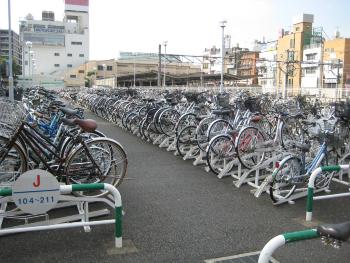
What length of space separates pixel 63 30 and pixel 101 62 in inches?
661

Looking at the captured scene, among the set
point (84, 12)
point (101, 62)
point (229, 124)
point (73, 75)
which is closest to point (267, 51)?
point (101, 62)

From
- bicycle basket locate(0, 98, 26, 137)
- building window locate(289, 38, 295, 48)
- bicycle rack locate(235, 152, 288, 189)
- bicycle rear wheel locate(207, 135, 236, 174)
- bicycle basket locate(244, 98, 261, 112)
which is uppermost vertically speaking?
building window locate(289, 38, 295, 48)

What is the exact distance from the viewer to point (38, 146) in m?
4.46

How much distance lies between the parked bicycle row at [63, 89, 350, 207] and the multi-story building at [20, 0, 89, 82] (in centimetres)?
7728

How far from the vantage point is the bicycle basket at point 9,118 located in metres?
4.71

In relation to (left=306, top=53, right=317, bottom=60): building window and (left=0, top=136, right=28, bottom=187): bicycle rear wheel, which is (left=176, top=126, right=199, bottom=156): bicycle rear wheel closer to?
(left=0, top=136, right=28, bottom=187): bicycle rear wheel

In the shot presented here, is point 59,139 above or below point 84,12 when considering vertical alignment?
below

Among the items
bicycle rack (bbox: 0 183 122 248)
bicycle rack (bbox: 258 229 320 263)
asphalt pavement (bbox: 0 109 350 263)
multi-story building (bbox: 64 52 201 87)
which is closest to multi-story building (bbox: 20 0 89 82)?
multi-story building (bbox: 64 52 201 87)

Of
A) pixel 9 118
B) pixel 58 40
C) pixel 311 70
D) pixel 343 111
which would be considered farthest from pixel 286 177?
pixel 58 40

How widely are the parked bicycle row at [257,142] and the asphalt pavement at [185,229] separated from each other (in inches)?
12.2

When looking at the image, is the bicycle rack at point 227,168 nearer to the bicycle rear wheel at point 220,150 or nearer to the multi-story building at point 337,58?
the bicycle rear wheel at point 220,150

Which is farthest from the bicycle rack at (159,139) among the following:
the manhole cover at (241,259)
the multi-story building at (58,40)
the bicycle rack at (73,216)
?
the multi-story building at (58,40)

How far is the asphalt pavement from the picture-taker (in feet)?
11.5

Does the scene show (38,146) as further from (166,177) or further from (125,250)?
(166,177)
